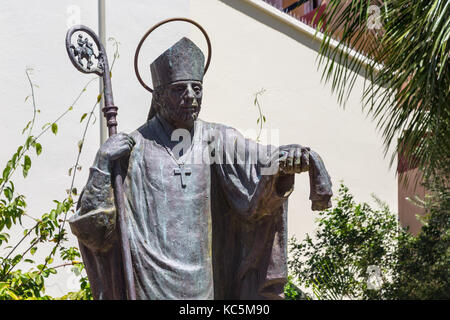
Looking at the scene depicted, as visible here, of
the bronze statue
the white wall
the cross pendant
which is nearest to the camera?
A: the bronze statue

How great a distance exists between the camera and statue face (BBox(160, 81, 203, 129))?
5836 mm

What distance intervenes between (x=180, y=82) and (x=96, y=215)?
34.9 inches

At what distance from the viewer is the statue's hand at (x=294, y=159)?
5398mm

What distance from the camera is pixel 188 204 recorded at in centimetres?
576

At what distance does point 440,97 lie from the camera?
923cm

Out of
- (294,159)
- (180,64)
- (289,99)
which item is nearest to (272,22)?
(289,99)

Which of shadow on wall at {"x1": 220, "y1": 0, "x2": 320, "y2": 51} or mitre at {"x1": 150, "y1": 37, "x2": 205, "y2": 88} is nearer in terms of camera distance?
mitre at {"x1": 150, "y1": 37, "x2": 205, "y2": 88}

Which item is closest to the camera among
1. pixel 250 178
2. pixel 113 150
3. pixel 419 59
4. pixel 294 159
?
pixel 294 159

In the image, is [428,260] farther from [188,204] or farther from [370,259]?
[188,204]

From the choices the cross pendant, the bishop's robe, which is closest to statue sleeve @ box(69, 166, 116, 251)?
the bishop's robe

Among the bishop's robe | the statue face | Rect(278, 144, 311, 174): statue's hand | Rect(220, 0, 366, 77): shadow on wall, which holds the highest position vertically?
Rect(220, 0, 366, 77): shadow on wall

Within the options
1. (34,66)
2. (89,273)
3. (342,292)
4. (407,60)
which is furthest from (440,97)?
(89,273)

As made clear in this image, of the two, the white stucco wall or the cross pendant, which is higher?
the white stucco wall

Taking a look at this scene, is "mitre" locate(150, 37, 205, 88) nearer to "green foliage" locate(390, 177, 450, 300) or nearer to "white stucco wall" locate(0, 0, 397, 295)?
"white stucco wall" locate(0, 0, 397, 295)
